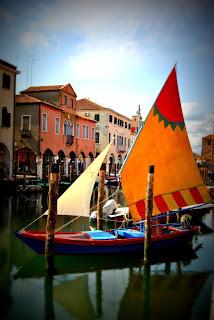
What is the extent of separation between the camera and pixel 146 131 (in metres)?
11.2

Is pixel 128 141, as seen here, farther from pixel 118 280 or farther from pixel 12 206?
pixel 118 280

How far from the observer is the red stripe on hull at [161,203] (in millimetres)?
11602

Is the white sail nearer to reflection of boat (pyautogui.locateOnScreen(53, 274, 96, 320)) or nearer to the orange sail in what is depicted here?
A: the orange sail

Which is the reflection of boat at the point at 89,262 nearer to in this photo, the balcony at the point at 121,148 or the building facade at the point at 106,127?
the building facade at the point at 106,127

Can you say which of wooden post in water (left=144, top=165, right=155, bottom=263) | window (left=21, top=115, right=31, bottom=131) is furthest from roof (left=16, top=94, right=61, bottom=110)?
wooden post in water (left=144, top=165, right=155, bottom=263)

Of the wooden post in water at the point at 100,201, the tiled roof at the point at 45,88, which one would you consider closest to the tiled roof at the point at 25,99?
the tiled roof at the point at 45,88

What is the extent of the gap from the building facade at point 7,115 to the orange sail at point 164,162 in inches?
653

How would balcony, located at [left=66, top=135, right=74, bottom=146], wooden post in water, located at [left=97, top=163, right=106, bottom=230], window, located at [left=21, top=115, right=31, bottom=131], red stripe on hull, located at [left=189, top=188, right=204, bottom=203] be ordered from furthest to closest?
balcony, located at [left=66, top=135, right=74, bottom=146]
window, located at [left=21, top=115, right=31, bottom=131]
wooden post in water, located at [left=97, top=163, right=106, bottom=230]
red stripe on hull, located at [left=189, top=188, right=204, bottom=203]

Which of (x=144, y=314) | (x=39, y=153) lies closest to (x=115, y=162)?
(x=39, y=153)

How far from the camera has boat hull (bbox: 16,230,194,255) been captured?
32.9ft

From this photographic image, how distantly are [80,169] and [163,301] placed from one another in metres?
31.0

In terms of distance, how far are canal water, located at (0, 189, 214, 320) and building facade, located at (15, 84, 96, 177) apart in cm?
1811

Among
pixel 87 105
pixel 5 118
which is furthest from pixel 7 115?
pixel 87 105

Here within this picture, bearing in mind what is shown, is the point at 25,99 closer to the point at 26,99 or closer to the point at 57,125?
the point at 26,99
